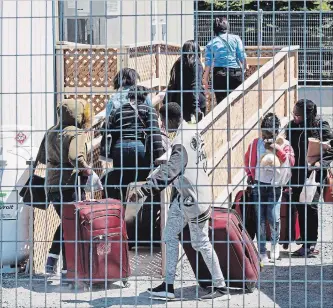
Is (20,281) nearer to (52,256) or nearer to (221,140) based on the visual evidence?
(52,256)

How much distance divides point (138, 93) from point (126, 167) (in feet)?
3.63

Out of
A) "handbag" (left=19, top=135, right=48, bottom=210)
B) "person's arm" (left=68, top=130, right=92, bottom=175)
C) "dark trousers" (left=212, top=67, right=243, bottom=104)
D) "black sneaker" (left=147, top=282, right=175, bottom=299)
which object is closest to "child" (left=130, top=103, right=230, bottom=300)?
"black sneaker" (left=147, top=282, right=175, bottom=299)

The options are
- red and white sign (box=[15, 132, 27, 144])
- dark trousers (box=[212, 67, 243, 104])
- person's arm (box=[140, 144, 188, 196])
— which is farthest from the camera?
dark trousers (box=[212, 67, 243, 104])

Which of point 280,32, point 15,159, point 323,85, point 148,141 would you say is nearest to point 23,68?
point 15,159

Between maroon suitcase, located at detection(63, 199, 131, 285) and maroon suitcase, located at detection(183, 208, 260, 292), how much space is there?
53cm

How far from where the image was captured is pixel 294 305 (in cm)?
744

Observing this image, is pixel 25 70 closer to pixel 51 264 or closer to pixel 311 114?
pixel 51 264

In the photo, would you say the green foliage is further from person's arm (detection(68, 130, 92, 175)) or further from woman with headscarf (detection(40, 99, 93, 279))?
person's arm (detection(68, 130, 92, 175))

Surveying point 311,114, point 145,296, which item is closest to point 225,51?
point 311,114

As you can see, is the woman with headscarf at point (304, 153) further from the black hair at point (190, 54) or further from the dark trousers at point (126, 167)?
the dark trousers at point (126, 167)

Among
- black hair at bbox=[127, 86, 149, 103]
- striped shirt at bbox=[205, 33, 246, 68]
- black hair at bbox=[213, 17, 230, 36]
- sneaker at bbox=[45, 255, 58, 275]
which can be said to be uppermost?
black hair at bbox=[213, 17, 230, 36]

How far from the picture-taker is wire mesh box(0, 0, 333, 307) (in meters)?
6.73

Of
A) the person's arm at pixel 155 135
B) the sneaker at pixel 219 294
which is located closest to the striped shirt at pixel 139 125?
the person's arm at pixel 155 135

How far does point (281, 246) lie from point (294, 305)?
1967mm
